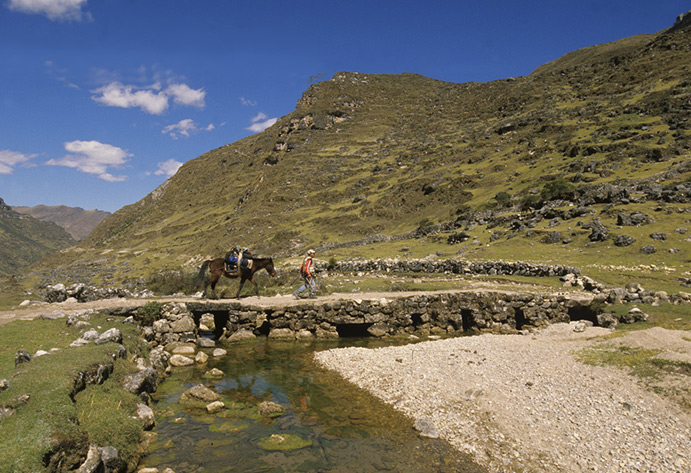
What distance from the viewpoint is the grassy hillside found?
39.2 m

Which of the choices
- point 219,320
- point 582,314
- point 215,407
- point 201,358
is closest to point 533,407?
point 215,407

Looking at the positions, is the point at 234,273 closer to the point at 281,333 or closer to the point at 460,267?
the point at 281,333

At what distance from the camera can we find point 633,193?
43.1 meters

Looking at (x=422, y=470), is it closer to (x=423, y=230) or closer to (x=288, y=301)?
(x=288, y=301)

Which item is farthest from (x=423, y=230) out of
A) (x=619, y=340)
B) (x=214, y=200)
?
(x=214, y=200)

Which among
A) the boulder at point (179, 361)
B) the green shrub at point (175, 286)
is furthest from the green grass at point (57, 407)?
the green shrub at point (175, 286)

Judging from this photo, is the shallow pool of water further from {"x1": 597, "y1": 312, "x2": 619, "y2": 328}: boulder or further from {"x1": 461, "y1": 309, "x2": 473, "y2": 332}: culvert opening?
{"x1": 597, "y1": 312, "x2": 619, "y2": 328}: boulder

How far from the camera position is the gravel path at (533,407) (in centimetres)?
868

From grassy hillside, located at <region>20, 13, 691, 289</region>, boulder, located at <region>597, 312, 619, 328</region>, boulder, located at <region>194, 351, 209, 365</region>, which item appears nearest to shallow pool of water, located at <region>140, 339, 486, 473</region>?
boulder, located at <region>194, 351, 209, 365</region>

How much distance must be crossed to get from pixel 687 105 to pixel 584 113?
80.9 ft

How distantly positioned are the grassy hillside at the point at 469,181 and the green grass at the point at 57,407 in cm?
3049

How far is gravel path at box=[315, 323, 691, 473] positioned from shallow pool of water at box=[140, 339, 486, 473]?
2.95 feet

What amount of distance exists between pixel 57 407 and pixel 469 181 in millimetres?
76453

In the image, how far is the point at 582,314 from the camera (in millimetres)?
22531
